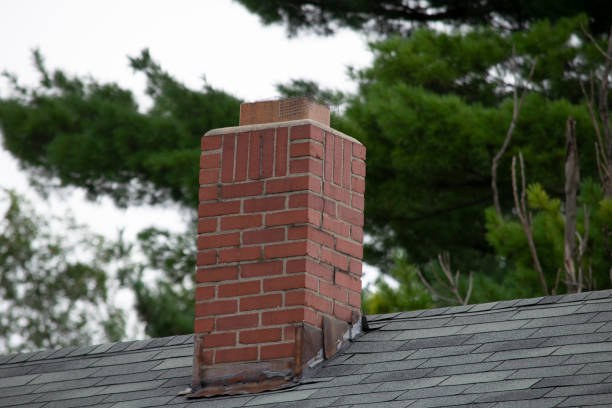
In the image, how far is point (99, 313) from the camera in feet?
83.4

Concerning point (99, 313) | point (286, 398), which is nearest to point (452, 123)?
point (286, 398)

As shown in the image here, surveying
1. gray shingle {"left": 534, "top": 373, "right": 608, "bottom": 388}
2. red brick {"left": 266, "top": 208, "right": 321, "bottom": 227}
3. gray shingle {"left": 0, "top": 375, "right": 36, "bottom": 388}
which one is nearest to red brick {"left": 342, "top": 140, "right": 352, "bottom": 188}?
red brick {"left": 266, "top": 208, "right": 321, "bottom": 227}

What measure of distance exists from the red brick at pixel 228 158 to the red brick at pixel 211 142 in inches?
1.5

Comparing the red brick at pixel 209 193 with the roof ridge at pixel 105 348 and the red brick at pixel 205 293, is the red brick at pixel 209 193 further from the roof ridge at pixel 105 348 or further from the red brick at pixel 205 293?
the roof ridge at pixel 105 348

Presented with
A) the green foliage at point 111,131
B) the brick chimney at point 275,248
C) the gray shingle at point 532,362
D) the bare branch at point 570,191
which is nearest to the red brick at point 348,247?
the brick chimney at point 275,248

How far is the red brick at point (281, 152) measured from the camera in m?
5.72

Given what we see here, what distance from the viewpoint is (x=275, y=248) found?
220 inches

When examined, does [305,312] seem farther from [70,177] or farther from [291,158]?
[70,177]

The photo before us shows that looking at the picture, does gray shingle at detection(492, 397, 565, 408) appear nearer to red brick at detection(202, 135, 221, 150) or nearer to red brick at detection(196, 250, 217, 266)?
red brick at detection(196, 250, 217, 266)

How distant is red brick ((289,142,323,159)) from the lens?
18.7 ft

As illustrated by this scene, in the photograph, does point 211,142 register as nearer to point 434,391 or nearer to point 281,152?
point 281,152

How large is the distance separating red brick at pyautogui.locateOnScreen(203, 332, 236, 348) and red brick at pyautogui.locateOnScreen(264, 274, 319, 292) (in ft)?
0.92

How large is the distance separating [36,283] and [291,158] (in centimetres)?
2037

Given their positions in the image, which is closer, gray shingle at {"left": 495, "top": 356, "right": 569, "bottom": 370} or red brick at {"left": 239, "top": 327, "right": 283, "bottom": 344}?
gray shingle at {"left": 495, "top": 356, "right": 569, "bottom": 370}
